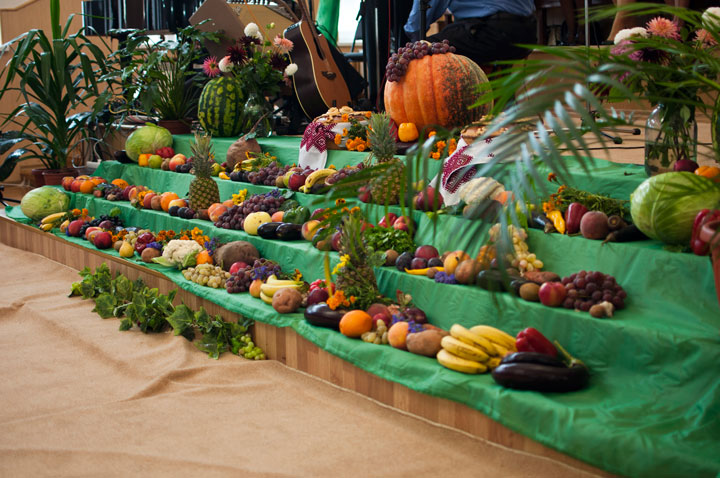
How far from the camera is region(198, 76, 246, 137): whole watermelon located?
589 centimetres

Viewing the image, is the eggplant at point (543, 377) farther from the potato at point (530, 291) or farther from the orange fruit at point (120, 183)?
the orange fruit at point (120, 183)

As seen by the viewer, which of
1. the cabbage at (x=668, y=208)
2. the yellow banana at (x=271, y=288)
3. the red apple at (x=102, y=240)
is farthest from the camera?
the red apple at (x=102, y=240)

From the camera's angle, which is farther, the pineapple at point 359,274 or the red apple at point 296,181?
the red apple at point 296,181

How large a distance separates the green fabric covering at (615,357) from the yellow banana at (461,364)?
29 millimetres

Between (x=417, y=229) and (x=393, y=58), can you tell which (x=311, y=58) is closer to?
(x=393, y=58)

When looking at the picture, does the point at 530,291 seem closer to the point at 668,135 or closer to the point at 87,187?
the point at 668,135

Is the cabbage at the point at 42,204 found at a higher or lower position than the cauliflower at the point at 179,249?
higher

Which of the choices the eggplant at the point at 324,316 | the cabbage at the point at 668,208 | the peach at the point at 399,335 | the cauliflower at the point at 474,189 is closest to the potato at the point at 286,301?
the eggplant at the point at 324,316

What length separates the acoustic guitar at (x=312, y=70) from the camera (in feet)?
19.2

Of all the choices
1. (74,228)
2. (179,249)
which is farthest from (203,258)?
(74,228)

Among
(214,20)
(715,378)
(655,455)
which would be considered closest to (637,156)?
(715,378)

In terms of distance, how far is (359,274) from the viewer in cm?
341

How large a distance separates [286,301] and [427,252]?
712 mm

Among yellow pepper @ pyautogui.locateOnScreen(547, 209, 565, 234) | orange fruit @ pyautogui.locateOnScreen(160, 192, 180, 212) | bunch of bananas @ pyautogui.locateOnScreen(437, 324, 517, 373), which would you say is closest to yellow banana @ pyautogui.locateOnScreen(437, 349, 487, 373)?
bunch of bananas @ pyautogui.locateOnScreen(437, 324, 517, 373)
